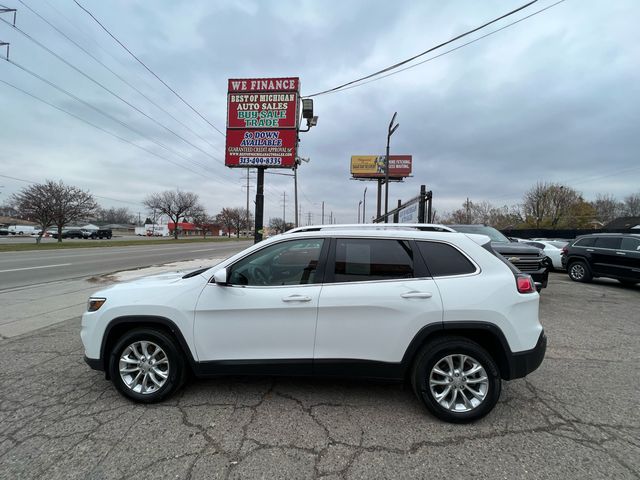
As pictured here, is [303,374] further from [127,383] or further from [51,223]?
[51,223]

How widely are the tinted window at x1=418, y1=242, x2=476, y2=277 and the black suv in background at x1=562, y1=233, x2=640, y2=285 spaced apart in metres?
9.65

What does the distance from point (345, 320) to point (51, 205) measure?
36.4m

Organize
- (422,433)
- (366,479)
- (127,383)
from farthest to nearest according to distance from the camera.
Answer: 1. (127,383)
2. (422,433)
3. (366,479)

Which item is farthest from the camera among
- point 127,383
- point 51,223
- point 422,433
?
point 51,223

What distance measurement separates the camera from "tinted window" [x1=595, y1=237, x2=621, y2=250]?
9.31 m

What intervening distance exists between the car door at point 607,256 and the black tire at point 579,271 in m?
0.22

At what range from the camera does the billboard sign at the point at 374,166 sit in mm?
51703

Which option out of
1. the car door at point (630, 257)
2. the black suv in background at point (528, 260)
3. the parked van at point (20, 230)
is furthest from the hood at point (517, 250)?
the parked van at point (20, 230)

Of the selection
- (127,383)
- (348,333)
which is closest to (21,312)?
(127,383)

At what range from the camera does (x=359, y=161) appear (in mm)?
52562

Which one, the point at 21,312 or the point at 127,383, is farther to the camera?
the point at 21,312

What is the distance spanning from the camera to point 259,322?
9.13 ft

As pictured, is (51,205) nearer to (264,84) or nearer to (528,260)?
(264,84)

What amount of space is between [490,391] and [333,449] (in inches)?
56.3
